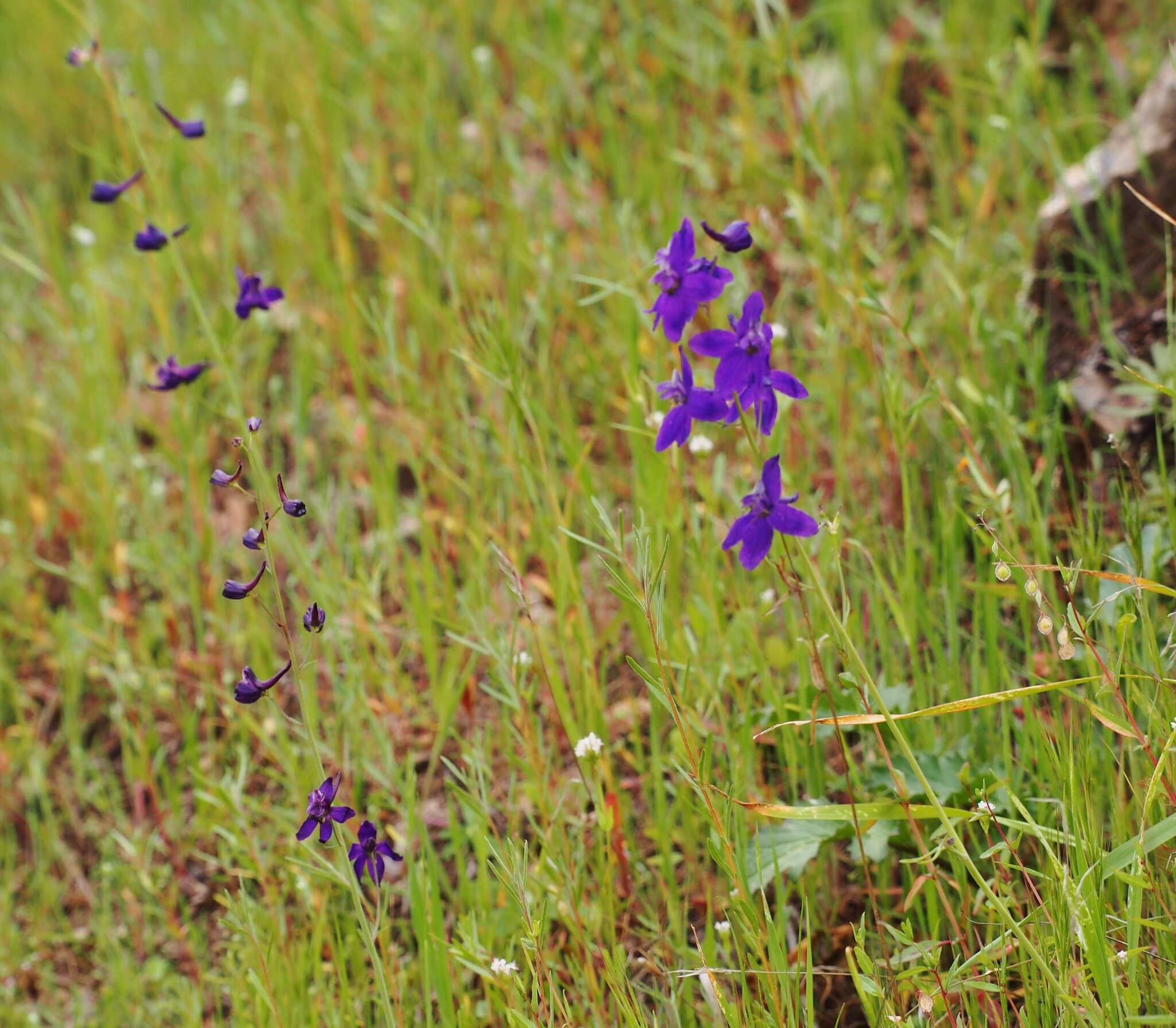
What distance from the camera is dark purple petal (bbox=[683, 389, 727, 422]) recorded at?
150 centimetres

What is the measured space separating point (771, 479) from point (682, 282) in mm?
300

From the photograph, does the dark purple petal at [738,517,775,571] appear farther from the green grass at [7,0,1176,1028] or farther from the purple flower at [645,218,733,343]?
the purple flower at [645,218,733,343]

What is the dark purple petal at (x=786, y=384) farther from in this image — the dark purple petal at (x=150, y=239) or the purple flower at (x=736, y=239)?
the dark purple petal at (x=150, y=239)

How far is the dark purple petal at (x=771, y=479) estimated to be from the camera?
1.42 m

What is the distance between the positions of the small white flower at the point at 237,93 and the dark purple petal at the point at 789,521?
337cm

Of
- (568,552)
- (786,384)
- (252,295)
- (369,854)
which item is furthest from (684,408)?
(252,295)

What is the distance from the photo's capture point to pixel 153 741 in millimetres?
2898

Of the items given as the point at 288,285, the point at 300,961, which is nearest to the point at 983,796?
the point at 300,961

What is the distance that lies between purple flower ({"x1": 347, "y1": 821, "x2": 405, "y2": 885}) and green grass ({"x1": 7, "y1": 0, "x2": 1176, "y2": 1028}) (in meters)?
0.09

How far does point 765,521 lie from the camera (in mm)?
1463

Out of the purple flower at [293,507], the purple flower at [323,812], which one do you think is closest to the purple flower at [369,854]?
the purple flower at [323,812]

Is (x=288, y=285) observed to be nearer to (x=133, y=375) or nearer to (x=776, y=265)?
(x=133, y=375)

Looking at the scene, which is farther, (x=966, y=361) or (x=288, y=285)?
(x=288, y=285)

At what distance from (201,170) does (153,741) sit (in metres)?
2.44
